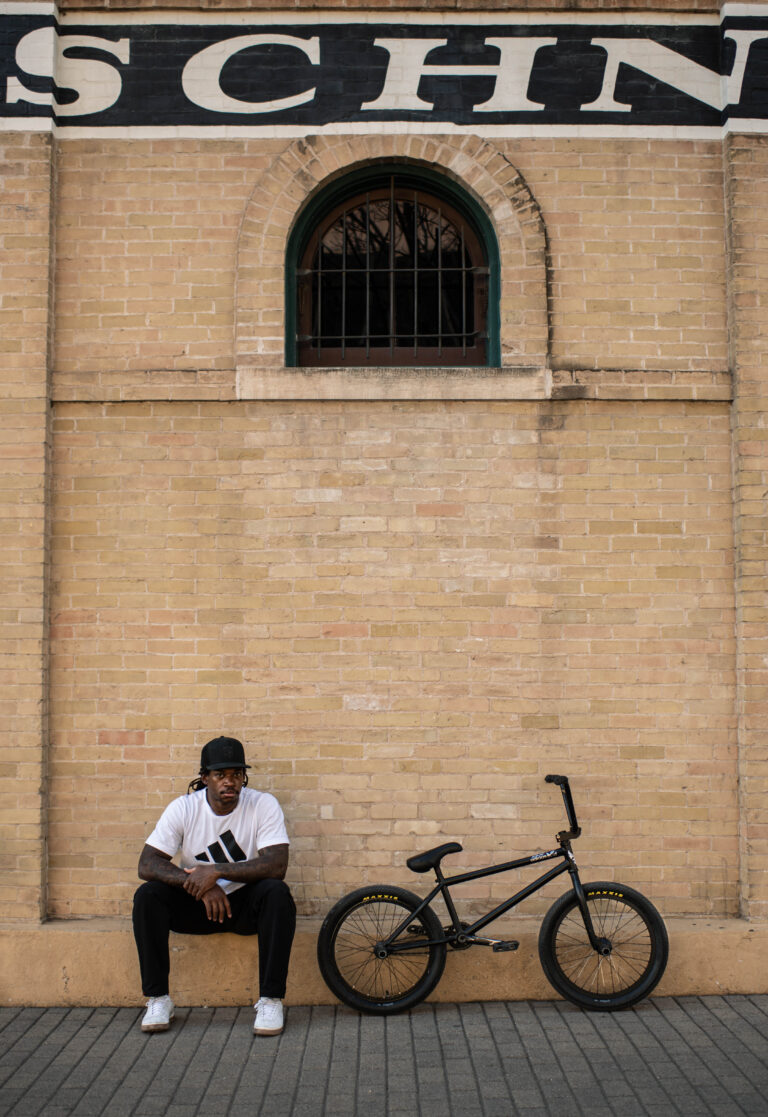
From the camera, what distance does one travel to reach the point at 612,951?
539 centimetres

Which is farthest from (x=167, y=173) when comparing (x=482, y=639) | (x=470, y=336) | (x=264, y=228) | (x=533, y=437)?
(x=482, y=639)

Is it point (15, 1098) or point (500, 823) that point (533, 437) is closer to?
point (500, 823)

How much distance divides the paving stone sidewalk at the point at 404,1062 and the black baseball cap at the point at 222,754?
4.27ft

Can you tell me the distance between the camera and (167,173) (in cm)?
601

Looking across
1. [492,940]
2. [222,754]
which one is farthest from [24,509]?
[492,940]

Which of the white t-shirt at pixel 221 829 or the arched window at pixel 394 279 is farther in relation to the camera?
the arched window at pixel 394 279

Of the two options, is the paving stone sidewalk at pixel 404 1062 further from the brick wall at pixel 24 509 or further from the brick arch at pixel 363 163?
the brick arch at pixel 363 163

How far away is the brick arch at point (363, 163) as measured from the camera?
5.91 metres

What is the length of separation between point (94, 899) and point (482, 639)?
2602mm

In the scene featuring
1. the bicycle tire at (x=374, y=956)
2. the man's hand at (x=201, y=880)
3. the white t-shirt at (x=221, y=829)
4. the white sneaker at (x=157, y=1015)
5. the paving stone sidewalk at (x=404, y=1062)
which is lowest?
the paving stone sidewalk at (x=404, y=1062)

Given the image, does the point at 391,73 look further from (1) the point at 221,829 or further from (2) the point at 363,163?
(1) the point at 221,829

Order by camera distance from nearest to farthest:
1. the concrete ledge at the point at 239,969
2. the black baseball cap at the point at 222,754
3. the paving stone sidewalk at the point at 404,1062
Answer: the paving stone sidewalk at the point at 404,1062, the black baseball cap at the point at 222,754, the concrete ledge at the point at 239,969

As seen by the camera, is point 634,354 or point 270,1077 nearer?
point 270,1077

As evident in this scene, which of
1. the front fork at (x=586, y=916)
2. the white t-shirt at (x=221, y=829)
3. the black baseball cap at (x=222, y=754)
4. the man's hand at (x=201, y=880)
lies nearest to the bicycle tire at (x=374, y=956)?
the white t-shirt at (x=221, y=829)
